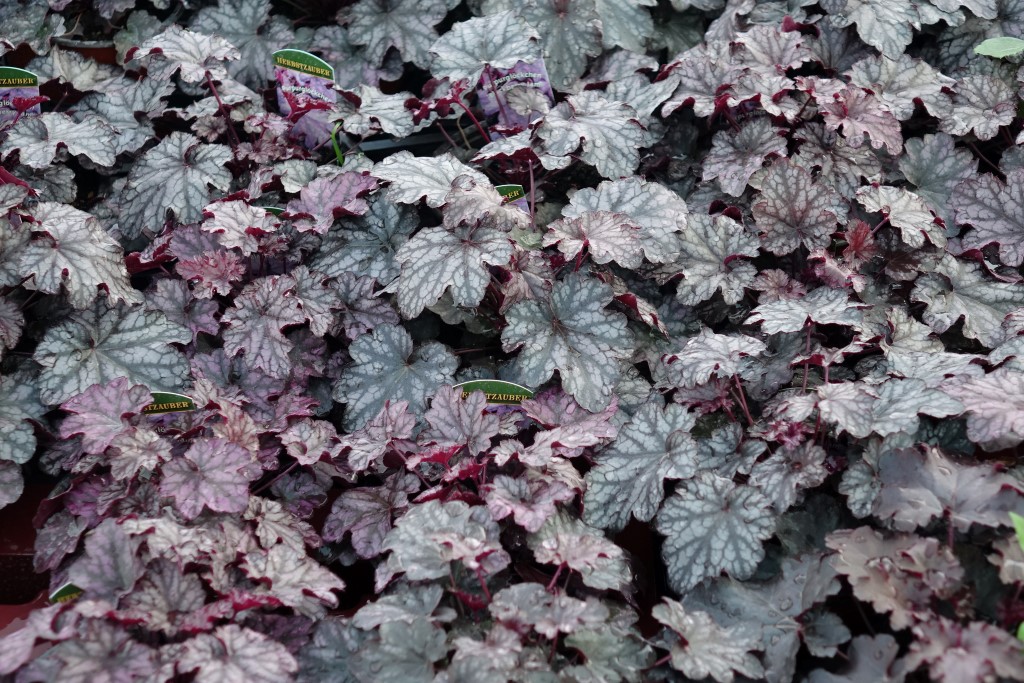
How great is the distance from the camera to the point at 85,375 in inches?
85.0

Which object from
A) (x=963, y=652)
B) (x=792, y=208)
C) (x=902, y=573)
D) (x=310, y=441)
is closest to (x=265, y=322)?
(x=310, y=441)

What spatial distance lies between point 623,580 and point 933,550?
59 centimetres

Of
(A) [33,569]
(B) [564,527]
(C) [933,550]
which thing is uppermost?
(C) [933,550]

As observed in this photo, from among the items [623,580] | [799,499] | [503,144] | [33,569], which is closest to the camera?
[623,580]

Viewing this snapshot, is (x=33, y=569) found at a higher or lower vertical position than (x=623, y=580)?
lower

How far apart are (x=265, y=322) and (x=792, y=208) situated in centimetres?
144

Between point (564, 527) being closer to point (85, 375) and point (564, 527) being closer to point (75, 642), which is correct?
point (75, 642)

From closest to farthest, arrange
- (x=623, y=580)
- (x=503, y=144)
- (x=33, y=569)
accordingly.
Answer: (x=623, y=580)
(x=33, y=569)
(x=503, y=144)

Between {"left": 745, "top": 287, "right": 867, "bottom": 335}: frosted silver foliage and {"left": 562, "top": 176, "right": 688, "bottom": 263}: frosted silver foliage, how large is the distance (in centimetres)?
31

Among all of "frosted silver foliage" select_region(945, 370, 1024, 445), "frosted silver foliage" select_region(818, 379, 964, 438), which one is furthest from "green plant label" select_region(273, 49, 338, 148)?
"frosted silver foliage" select_region(945, 370, 1024, 445)

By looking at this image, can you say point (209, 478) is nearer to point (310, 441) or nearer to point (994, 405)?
point (310, 441)

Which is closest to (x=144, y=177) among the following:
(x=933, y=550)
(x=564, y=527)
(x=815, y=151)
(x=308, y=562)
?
(x=308, y=562)

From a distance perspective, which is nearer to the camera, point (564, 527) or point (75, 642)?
point (75, 642)

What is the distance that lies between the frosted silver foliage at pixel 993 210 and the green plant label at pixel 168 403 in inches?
83.6
